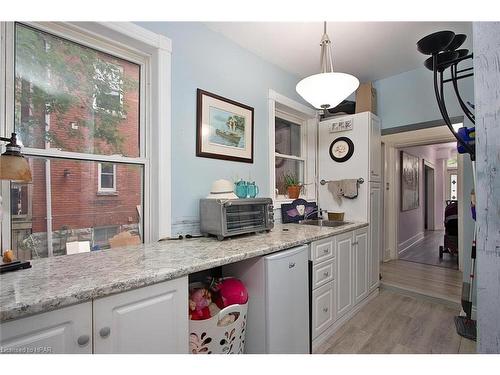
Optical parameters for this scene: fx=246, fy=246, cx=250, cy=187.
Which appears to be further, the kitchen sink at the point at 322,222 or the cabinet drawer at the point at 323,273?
the kitchen sink at the point at 322,222

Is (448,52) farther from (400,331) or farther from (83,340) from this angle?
(83,340)

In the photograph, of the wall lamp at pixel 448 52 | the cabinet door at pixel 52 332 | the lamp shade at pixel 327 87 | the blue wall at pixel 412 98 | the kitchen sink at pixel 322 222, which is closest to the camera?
the cabinet door at pixel 52 332

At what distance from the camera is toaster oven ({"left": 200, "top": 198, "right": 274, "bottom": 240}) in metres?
1.66

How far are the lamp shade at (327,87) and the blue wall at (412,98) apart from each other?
1.70 metres

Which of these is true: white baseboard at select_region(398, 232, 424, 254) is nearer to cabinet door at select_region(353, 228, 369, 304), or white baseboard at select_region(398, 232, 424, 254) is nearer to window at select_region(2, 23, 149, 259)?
cabinet door at select_region(353, 228, 369, 304)

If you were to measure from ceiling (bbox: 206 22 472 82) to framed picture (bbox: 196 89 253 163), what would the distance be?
0.57 metres

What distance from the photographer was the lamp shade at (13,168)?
3.30ft

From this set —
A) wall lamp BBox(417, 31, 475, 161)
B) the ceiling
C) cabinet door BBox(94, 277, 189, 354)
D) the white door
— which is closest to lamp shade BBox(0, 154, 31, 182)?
cabinet door BBox(94, 277, 189, 354)

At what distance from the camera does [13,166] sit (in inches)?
40.1

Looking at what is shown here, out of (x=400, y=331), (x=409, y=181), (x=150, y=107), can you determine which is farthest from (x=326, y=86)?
(x=409, y=181)

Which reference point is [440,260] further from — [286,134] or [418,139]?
[286,134]

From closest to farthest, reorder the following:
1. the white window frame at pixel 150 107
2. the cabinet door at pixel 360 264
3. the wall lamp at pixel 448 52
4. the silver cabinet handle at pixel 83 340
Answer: the silver cabinet handle at pixel 83 340, the white window frame at pixel 150 107, the wall lamp at pixel 448 52, the cabinet door at pixel 360 264

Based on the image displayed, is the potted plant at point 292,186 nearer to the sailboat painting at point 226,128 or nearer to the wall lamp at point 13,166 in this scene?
the sailboat painting at point 226,128

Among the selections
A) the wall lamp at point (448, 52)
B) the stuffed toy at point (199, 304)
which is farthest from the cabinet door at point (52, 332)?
the wall lamp at point (448, 52)
